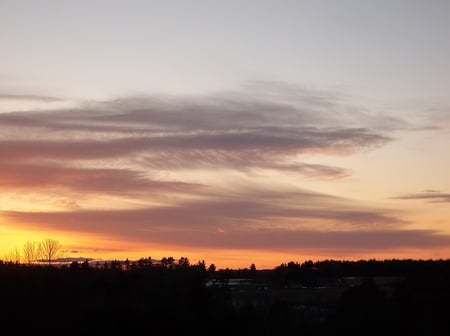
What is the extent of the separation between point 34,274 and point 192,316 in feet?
31.8

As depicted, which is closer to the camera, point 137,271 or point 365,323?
point 365,323

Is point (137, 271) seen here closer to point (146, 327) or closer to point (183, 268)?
point (183, 268)

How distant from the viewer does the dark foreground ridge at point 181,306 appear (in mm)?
34781

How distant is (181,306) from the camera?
3750cm

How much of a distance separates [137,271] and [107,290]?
232 inches

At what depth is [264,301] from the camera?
142ft

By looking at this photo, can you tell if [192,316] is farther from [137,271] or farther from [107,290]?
[137,271]

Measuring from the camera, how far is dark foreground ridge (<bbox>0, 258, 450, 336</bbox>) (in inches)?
1369

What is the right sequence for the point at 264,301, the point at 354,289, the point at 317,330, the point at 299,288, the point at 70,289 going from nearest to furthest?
the point at 317,330 < the point at 70,289 < the point at 264,301 < the point at 354,289 < the point at 299,288

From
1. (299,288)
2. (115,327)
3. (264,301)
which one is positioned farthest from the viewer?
(299,288)

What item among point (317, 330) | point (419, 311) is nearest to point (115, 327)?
point (317, 330)

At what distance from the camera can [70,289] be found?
39844 mm

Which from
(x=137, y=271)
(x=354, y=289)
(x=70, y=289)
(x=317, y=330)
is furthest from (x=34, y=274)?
(x=354, y=289)

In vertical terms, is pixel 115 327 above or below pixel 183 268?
below
